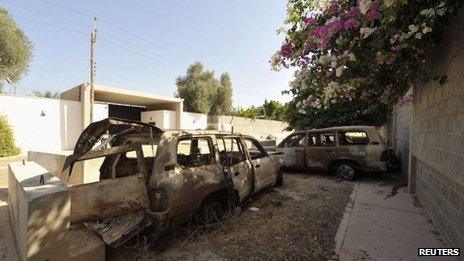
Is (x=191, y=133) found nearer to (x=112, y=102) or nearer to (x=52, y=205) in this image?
(x=52, y=205)

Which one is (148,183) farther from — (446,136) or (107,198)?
(446,136)

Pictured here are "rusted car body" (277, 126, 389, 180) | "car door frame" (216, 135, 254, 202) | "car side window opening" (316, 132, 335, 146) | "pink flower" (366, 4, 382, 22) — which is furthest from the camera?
"car side window opening" (316, 132, 335, 146)

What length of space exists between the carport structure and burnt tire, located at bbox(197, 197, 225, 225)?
1737 cm

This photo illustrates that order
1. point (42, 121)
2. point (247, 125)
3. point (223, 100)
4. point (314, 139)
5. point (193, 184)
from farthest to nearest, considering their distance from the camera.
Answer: point (223, 100), point (247, 125), point (42, 121), point (314, 139), point (193, 184)

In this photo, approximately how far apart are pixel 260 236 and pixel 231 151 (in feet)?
6.42

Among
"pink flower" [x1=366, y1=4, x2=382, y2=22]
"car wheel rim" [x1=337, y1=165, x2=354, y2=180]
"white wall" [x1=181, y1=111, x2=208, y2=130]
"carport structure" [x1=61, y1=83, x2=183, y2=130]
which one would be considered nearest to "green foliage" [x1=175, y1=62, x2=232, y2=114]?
"white wall" [x1=181, y1=111, x2=208, y2=130]

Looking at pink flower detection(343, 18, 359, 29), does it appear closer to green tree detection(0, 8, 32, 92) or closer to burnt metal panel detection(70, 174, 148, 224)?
burnt metal panel detection(70, 174, 148, 224)

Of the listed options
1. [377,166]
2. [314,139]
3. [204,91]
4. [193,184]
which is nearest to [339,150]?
[314,139]

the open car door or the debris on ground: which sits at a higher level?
the open car door

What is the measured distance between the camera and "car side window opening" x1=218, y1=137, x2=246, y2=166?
5.70 meters

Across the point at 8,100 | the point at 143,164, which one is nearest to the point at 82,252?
the point at 143,164

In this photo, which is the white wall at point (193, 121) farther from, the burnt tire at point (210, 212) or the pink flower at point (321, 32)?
the pink flower at point (321, 32)

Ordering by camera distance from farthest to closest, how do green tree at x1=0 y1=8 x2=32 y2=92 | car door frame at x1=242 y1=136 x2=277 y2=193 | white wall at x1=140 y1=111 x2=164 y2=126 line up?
1. white wall at x1=140 y1=111 x2=164 y2=126
2. green tree at x1=0 y1=8 x2=32 y2=92
3. car door frame at x1=242 y1=136 x2=277 y2=193

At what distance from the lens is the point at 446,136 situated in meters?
4.07
